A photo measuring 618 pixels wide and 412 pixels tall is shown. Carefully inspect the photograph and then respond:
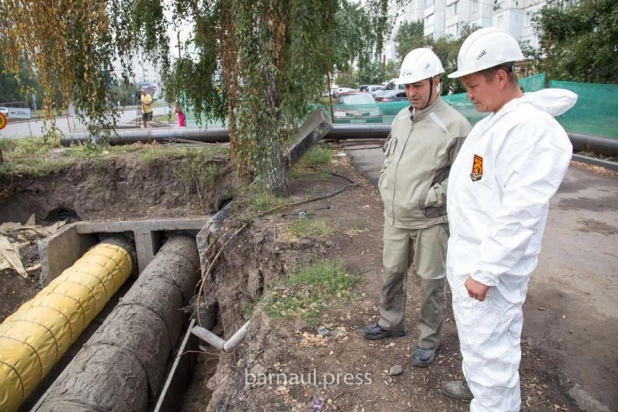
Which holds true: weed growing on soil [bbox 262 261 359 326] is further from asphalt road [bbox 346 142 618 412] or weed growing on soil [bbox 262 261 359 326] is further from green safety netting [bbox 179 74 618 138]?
green safety netting [bbox 179 74 618 138]

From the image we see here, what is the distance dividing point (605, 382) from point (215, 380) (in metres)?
3.11

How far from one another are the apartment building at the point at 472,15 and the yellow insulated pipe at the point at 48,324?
2100 cm

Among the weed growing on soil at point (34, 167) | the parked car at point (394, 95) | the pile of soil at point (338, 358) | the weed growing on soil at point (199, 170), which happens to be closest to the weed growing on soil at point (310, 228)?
the pile of soil at point (338, 358)

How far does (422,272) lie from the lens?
9.23 ft

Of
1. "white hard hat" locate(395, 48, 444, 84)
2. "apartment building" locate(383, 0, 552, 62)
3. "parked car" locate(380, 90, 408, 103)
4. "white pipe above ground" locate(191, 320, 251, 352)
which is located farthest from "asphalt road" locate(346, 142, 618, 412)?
"apartment building" locate(383, 0, 552, 62)

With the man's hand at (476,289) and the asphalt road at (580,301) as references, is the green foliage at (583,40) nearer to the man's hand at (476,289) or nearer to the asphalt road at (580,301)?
the asphalt road at (580,301)

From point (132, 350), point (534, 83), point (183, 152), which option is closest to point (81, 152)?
point (183, 152)

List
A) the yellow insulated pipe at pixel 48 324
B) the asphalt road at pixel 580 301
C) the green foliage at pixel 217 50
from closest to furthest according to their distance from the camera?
the asphalt road at pixel 580 301
the yellow insulated pipe at pixel 48 324
the green foliage at pixel 217 50

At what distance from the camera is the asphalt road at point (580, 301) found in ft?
9.35

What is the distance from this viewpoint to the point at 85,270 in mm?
6637

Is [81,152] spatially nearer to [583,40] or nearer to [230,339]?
[230,339]

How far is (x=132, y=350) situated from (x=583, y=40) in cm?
1213

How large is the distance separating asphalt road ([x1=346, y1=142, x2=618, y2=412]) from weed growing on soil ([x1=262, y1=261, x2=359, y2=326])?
155 centimetres

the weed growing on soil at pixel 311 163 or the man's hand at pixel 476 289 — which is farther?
the weed growing on soil at pixel 311 163
